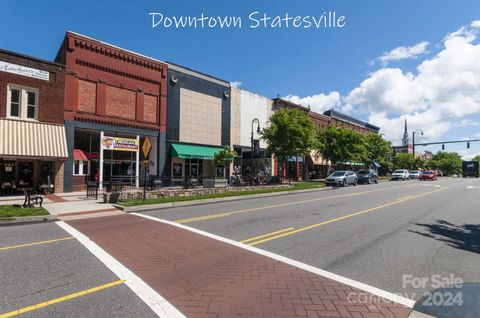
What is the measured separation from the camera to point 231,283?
5141 mm

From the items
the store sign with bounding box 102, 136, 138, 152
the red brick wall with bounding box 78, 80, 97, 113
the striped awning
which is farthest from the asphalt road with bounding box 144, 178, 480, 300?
the red brick wall with bounding box 78, 80, 97, 113

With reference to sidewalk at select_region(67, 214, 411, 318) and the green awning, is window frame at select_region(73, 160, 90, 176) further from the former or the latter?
sidewalk at select_region(67, 214, 411, 318)

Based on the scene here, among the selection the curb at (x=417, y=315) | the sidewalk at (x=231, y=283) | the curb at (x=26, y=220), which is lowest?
the curb at (x=26, y=220)

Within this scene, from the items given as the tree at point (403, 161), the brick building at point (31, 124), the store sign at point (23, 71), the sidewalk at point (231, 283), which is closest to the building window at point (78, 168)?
the brick building at point (31, 124)

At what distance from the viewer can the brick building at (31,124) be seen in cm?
1923

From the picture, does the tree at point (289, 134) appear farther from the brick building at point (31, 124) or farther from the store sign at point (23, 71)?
the store sign at point (23, 71)

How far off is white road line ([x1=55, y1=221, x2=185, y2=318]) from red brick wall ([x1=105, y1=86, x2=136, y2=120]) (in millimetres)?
19089

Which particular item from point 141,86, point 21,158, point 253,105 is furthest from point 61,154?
point 253,105

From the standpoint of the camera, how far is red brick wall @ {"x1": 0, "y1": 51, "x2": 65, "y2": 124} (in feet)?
63.5

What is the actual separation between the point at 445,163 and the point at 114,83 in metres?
120

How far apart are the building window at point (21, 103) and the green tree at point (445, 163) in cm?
11771

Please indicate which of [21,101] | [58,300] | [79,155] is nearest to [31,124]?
[21,101]

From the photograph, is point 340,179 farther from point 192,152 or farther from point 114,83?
point 114,83

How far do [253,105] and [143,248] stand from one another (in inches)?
1247
